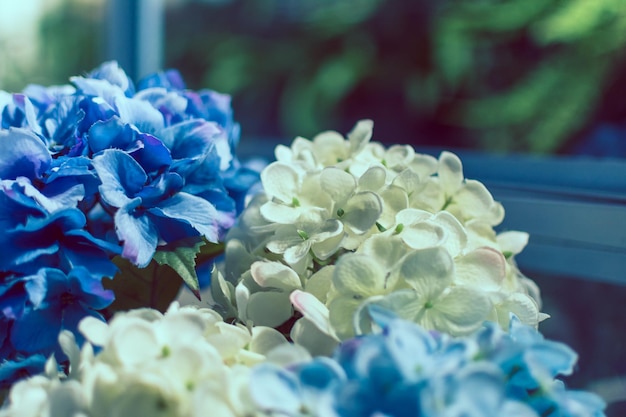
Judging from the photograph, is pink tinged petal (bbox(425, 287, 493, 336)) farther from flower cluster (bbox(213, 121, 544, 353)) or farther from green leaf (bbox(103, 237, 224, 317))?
green leaf (bbox(103, 237, 224, 317))

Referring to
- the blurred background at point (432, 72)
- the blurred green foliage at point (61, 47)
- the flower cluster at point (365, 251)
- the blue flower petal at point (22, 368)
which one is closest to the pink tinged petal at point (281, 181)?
the flower cluster at point (365, 251)

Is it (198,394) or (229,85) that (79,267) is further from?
(229,85)

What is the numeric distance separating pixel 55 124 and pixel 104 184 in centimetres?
10

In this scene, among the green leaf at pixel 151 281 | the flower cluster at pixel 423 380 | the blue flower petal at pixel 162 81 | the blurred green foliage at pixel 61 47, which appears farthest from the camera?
the blurred green foliage at pixel 61 47

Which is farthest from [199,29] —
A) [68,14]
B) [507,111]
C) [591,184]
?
[591,184]

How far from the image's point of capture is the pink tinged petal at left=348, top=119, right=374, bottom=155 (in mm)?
627

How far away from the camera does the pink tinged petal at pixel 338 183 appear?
0.53 m

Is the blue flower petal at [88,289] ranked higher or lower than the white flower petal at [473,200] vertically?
lower

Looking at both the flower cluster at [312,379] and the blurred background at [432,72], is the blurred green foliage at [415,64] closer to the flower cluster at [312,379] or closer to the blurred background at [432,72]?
the blurred background at [432,72]

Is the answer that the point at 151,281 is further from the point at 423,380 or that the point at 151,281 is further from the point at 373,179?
the point at 423,380

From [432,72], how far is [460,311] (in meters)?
0.87

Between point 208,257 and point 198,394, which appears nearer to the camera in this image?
point 198,394

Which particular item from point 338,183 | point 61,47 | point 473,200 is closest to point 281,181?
point 338,183

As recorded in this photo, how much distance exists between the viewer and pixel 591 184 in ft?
2.82
